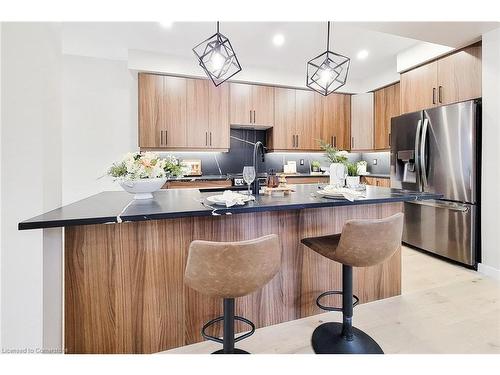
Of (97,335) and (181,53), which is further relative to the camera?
(181,53)

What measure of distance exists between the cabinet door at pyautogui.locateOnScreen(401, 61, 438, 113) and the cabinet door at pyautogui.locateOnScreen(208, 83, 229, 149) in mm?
2605

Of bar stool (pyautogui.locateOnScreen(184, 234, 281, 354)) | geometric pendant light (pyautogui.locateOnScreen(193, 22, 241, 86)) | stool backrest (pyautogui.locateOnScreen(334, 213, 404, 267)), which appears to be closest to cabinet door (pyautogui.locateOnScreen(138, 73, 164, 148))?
geometric pendant light (pyautogui.locateOnScreen(193, 22, 241, 86))

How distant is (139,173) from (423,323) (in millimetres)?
2293

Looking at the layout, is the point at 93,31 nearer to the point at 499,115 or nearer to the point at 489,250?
the point at 499,115

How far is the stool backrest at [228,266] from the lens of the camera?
1.20 m

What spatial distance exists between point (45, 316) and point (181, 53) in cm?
365

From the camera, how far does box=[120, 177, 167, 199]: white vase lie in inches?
70.8

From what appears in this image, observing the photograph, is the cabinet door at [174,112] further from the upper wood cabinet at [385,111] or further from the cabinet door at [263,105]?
the upper wood cabinet at [385,111]

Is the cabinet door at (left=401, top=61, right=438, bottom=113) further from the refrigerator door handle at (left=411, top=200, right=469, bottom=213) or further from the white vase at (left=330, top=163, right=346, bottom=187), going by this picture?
the white vase at (left=330, top=163, right=346, bottom=187)

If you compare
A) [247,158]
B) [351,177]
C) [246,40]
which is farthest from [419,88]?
[247,158]
